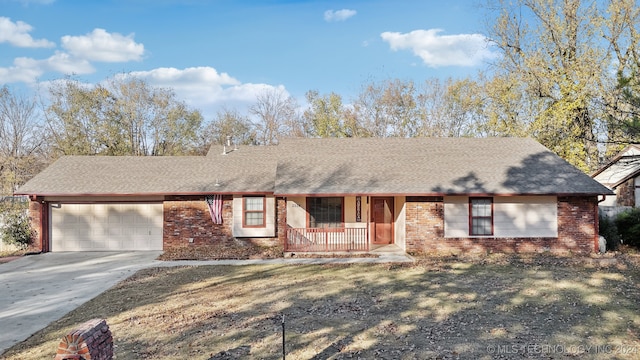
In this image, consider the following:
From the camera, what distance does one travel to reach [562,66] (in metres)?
24.1

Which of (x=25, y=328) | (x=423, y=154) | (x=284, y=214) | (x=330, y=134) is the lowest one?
(x=25, y=328)

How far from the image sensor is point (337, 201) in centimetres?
1557

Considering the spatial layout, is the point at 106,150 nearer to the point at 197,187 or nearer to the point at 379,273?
the point at 197,187

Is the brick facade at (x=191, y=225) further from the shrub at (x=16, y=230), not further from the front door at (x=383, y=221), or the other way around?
the shrub at (x=16, y=230)

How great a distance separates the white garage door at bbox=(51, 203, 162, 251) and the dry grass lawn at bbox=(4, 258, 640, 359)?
4.76 m

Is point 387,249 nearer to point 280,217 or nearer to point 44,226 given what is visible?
point 280,217

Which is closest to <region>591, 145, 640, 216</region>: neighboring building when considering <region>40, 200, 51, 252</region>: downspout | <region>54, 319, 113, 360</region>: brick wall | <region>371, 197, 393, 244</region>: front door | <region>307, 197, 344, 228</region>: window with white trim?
<region>371, 197, 393, 244</region>: front door

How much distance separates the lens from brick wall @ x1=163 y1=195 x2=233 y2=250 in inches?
606

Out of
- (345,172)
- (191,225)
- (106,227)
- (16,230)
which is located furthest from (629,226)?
(16,230)

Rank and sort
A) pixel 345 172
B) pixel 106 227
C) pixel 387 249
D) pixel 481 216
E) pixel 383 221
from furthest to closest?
pixel 383 221, pixel 106 227, pixel 345 172, pixel 387 249, pixel 481 216

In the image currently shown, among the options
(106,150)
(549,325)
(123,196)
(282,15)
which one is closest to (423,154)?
(282,15)

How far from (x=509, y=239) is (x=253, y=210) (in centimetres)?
942

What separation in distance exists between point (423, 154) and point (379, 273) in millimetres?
7113

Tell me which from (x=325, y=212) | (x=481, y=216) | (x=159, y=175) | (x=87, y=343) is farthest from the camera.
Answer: (x=159, y=175)
